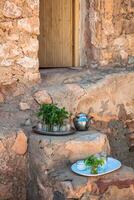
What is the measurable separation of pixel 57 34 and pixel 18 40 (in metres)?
1.25

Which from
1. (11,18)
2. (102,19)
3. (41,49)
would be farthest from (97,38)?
(11,18)

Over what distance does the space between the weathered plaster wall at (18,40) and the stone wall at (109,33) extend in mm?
924

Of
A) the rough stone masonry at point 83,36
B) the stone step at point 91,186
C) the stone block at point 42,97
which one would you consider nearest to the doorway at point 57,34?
the rough stone masonry at point 83,36

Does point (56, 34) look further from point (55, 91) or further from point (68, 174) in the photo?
point (68, 174)

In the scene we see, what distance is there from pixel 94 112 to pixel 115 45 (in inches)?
38.0

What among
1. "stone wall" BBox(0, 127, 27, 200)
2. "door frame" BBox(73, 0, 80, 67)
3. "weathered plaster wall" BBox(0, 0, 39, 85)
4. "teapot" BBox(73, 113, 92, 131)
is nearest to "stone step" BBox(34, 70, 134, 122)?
"weathered plaster wall" BBox(0, 0, 39, 85)

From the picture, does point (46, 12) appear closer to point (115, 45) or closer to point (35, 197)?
point (115, 45)

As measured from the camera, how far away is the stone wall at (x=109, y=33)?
16.5 ft

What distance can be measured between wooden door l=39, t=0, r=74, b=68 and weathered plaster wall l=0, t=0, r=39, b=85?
105cm

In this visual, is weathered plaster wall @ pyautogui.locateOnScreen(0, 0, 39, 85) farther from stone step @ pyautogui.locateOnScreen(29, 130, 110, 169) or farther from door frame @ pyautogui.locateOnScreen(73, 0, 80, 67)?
door frame @ pyautogui.locateOnScreen(73, 0, 80, 67)

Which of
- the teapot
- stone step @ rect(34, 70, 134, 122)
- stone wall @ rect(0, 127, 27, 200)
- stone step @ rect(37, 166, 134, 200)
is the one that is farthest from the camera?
stone step @ rect(34, 70, 134, 122)

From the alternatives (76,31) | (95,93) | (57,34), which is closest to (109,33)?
(76,31)

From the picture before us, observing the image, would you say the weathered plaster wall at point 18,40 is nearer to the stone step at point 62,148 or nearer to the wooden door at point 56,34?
the stone step at point 62,148

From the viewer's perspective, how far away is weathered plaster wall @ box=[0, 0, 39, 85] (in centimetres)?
418
